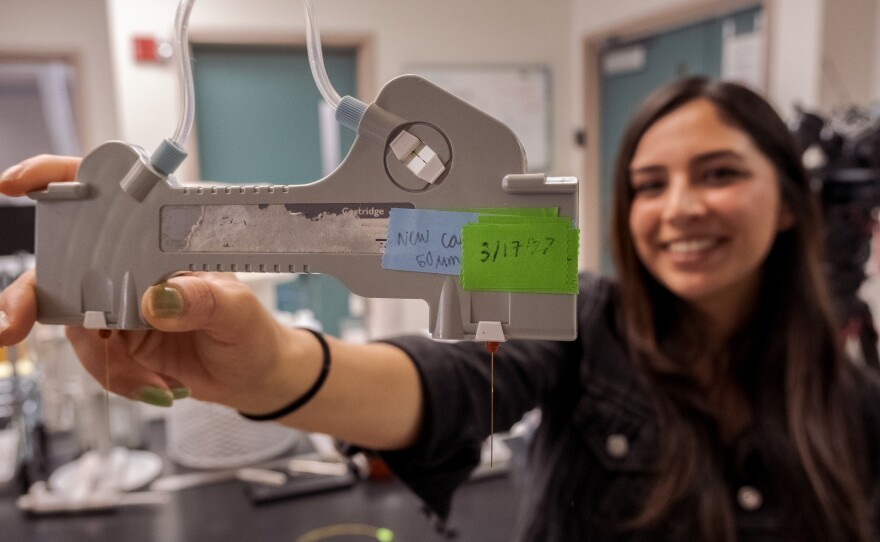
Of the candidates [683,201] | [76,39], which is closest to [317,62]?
[683,201]

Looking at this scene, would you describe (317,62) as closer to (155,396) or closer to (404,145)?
(404,145)

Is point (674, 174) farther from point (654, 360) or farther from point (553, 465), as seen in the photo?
point (553, 465)

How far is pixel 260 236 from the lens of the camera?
33 cm

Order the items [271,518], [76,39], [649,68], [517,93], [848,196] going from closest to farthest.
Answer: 1. [271,518]
2. [848,196]
3. [517,93]
4. [76,39]
5. [649,68]

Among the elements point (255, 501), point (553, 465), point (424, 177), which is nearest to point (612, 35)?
point (553, 465)

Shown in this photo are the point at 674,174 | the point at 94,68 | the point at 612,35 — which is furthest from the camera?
the point at 612,35

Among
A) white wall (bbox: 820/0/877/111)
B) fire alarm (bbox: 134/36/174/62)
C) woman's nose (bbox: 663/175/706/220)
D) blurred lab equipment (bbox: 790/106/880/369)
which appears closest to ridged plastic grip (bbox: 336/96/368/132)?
woman's nose (bbox: 663/175/706/220)

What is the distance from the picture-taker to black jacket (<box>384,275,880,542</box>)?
0.70 metres

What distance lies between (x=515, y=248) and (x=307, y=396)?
281mm

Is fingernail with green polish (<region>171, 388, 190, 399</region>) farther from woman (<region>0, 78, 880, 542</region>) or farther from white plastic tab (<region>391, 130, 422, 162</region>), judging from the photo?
white plastic tab (<region>391, 130, 422, 162</region>)

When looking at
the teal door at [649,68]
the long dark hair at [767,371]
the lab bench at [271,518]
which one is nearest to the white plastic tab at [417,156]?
the long dark hair at [767,371]

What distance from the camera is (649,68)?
2010 millimetres

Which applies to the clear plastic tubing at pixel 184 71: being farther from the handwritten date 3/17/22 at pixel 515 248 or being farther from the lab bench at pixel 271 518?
the lab bench at pixel 271 518

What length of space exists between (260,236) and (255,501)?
764 mm
